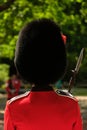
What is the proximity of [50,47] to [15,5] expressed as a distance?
20829 millimetres

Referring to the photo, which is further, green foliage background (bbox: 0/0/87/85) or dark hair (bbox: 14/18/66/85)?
green foliage background (bbox: 0/0/87/85)

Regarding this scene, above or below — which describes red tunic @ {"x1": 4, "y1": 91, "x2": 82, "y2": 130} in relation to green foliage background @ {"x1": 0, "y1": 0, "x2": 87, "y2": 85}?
above

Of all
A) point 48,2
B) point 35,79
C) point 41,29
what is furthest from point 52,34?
point 48,2

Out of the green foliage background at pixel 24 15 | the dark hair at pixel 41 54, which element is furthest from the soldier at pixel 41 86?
the green foliage background at pixel 24 15

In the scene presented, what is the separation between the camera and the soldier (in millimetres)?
2465

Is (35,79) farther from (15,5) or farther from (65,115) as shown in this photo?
(15,5)

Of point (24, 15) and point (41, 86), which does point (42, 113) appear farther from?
point (24, 15)

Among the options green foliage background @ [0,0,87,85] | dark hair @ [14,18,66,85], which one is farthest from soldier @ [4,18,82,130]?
green foliage background @ [0,0,87,85]

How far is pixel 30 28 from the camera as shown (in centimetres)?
270

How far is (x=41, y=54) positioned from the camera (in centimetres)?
258

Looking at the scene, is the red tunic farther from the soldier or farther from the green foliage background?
the green foliage background

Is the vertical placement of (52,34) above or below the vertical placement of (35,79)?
above

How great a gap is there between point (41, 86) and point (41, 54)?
16 centimetres

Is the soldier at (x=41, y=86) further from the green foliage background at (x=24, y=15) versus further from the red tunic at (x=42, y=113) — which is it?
the green foliage background at (x=24, y=15)
